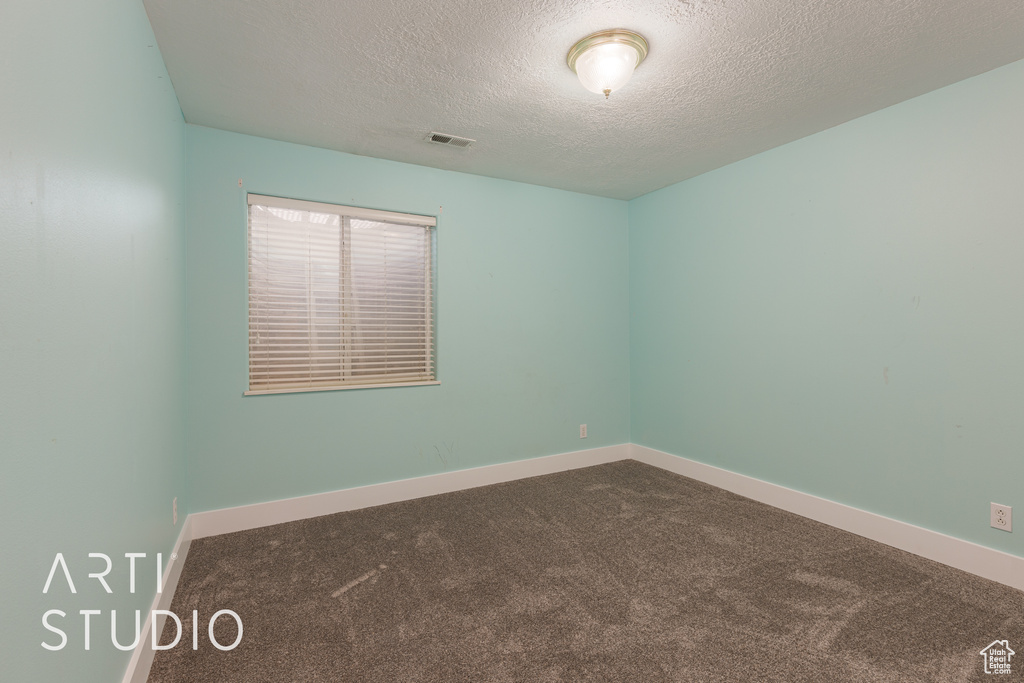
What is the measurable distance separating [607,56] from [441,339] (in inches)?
88.3

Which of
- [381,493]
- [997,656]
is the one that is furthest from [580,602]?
[381,493]

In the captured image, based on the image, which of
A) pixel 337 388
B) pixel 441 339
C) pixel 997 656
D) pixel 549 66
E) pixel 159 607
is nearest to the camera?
pixel 997 656

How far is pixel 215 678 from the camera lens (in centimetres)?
162

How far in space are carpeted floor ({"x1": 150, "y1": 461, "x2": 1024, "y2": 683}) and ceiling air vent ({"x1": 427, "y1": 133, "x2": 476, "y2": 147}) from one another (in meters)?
2.57

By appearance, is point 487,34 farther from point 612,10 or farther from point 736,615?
point 736,615

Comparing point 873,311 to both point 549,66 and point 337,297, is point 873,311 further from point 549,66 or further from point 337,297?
point 337,297

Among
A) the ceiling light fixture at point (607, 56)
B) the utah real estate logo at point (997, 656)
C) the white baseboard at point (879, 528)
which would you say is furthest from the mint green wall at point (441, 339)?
the utah real estate logo at point (997, 656)

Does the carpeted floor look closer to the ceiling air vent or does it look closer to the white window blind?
the white window blind

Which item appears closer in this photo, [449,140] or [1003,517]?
[1003,517]

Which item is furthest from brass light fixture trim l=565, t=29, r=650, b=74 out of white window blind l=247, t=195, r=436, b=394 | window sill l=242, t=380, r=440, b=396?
window sill l=242, t=380, r=440, b=396

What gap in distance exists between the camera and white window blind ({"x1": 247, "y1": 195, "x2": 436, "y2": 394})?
3.01 metres

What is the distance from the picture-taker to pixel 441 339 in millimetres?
3555

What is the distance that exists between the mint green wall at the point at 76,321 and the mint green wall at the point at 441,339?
36.3 inches

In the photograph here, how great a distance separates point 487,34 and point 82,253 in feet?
5.59
